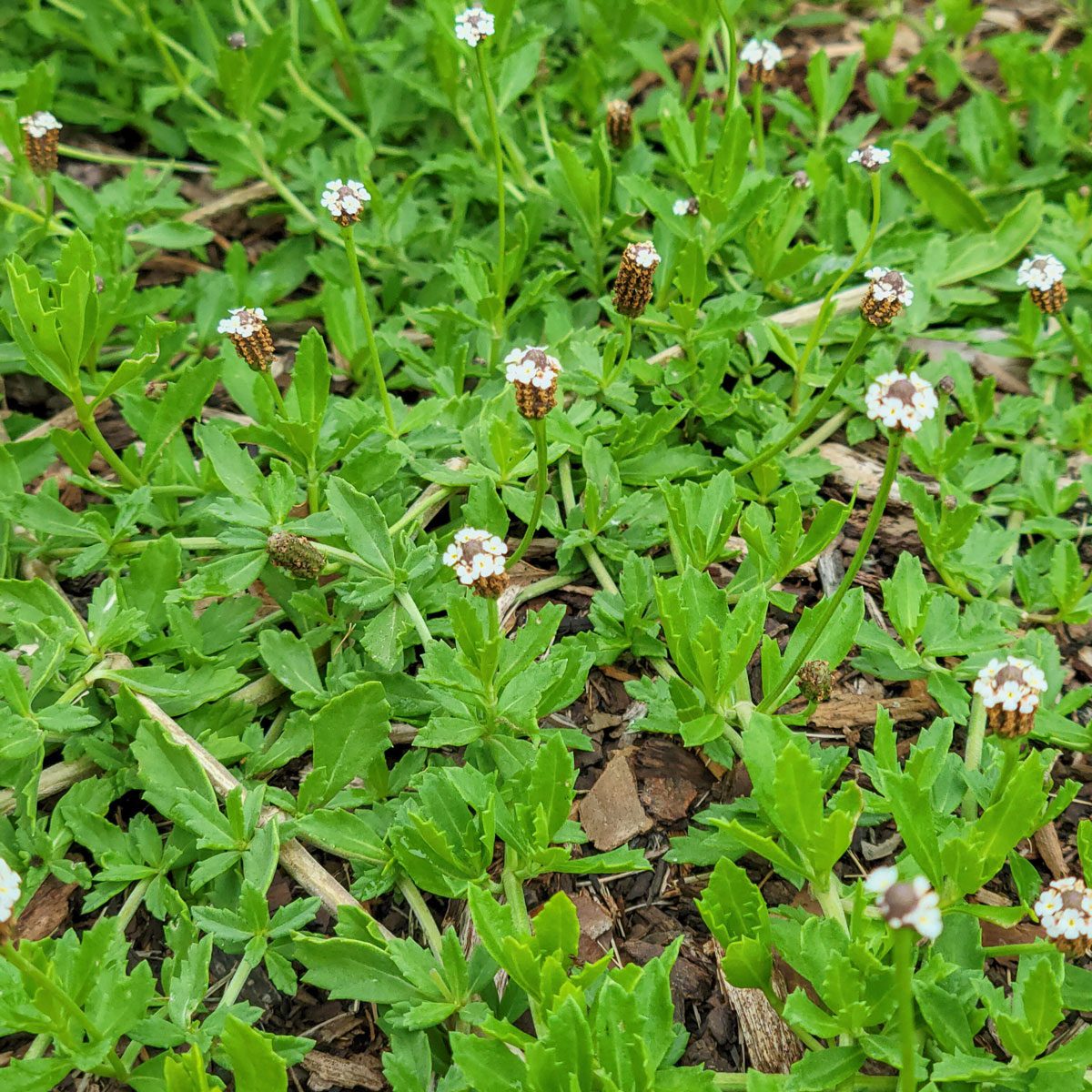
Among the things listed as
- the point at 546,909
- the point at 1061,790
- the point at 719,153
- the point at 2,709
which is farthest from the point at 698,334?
the point at 2,709

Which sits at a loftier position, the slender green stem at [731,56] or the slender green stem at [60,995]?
the slender green stem at [731,56]

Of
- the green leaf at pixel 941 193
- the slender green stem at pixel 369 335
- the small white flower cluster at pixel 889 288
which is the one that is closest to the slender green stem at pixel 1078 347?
the green leaf at pixel 941 193

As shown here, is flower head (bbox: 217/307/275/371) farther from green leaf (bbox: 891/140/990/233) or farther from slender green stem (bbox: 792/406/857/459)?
green leaf (bbox: 891/140/990/233)

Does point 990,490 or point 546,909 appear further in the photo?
point 990,490

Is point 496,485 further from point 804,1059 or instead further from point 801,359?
point 804,1059

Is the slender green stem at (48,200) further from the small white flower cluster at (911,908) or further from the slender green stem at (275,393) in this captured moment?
the small white flower cluster at (911,908)

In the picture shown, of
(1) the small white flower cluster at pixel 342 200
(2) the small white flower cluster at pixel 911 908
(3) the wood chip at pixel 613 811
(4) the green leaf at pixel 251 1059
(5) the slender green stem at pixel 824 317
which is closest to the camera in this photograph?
(2) the small white flower cluster at pixel 911 908
